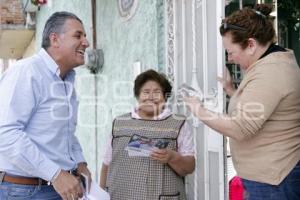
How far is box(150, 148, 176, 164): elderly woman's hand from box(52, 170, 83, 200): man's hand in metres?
0.84

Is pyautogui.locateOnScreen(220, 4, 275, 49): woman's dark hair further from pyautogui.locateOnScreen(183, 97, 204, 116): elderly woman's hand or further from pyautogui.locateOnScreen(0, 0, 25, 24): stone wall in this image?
pyautogui.locateOnScreen(0, 0, 25, 24): stone wall

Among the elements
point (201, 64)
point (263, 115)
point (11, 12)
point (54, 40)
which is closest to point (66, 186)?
point (54, 40)

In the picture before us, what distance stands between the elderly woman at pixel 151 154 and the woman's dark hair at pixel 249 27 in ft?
3.07

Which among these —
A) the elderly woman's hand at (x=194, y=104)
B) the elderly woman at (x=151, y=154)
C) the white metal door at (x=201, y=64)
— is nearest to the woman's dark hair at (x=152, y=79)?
the elderly woman at (x=151, y=154)

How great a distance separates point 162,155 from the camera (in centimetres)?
297

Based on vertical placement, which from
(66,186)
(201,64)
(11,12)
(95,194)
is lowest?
(95,194)

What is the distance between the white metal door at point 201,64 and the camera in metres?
3.40

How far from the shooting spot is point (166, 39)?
13.3ft

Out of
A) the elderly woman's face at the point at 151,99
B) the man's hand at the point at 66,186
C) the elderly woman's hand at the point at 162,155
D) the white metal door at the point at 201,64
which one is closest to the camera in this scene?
the man's hand at the point at 66,186

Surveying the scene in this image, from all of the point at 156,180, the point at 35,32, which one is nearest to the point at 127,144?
the point at 156,180

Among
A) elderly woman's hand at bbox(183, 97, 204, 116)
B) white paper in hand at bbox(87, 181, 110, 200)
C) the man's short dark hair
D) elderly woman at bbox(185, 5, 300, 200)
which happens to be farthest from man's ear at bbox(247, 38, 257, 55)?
white paper in hand at bbox(87, 181, 110, 200)

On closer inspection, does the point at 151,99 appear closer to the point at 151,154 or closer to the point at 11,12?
the point at 151,154

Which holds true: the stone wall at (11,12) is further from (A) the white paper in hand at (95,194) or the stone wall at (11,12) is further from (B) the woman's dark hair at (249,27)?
(B) the woman's dark hair at (249,27)

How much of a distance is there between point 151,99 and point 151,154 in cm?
47
